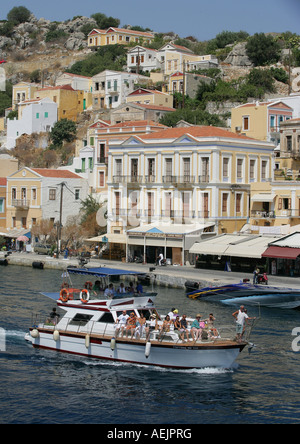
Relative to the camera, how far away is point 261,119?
7200 centimetres

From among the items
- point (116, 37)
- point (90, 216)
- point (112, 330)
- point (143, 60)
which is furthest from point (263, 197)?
point (116, 37)

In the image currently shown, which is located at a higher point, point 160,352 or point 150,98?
point 150,98

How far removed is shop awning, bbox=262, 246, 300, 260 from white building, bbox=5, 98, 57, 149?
179 feet

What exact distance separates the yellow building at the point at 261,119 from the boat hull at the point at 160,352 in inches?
1773

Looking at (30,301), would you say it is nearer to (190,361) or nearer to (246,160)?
(190,361)

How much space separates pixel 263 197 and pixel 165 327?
29075mm

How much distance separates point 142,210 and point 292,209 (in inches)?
514

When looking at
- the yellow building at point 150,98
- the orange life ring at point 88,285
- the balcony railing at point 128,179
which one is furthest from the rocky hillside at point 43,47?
Result: the orange life ring at point 88,285

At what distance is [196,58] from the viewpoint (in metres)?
108

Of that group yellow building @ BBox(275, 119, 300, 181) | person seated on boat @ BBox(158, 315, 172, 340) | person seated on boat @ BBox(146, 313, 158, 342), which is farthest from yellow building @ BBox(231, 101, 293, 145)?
person seated on boat @ BBox(158, 315, 172, 340)

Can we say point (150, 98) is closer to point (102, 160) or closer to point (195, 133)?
point (102, 160)
